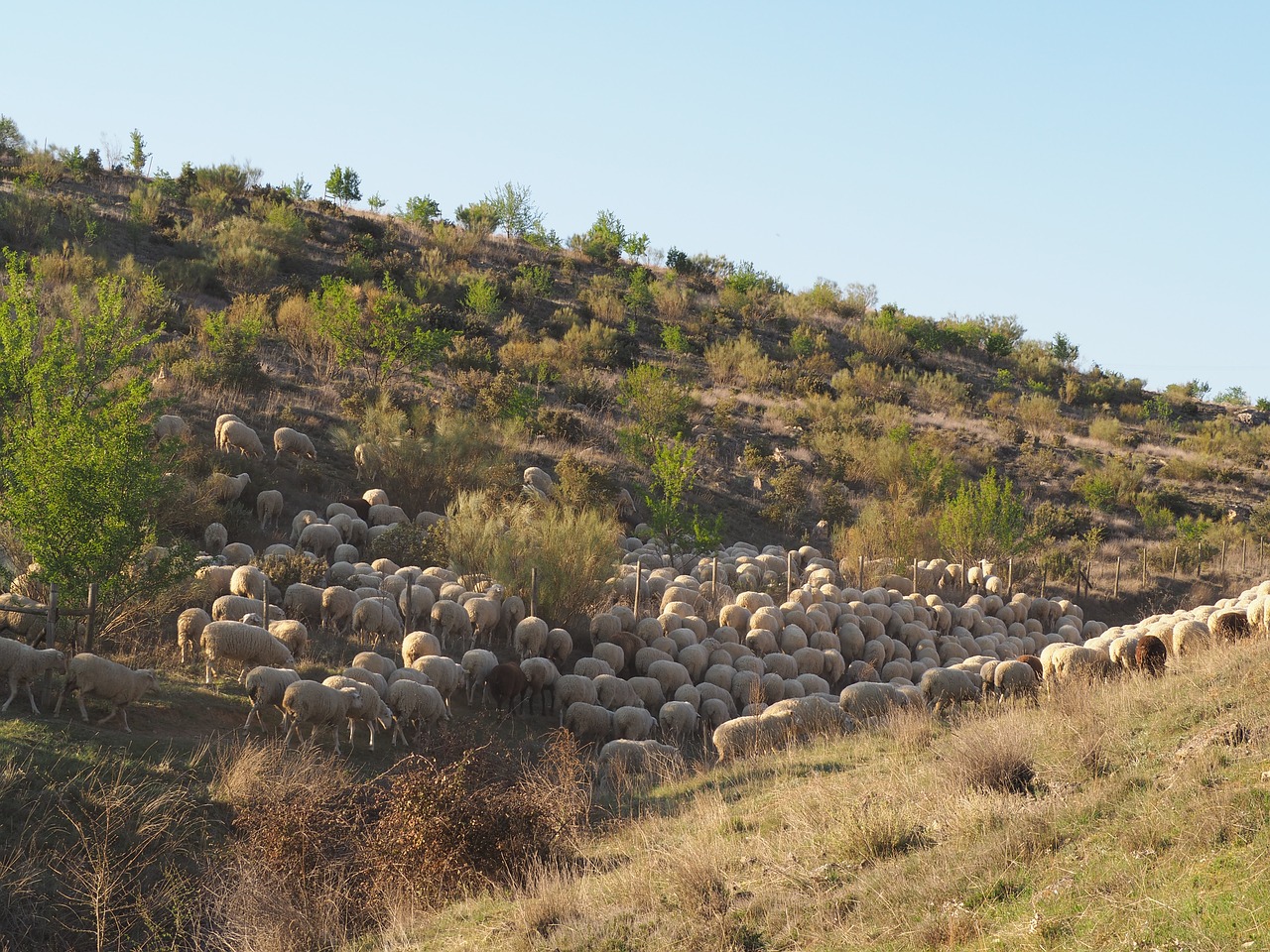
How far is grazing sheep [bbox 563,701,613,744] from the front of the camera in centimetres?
1664

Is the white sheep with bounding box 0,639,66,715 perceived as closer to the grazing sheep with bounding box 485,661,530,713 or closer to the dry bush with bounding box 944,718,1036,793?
the grazing sheep with bounding box 485,661,530,713

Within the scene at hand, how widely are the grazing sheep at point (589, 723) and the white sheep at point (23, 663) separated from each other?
22.9 feet

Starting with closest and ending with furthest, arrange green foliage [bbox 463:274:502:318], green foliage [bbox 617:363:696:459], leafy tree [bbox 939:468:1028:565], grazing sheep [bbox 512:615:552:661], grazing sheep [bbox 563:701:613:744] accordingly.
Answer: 1. grazing sheep [bbox 563:701:613:744]
2. grazing sheep [bbox 512:615:552:661]
3. leafy tree [bbox 939:468:1028:565]
4. green foliage [bbox 617:363:696:459]
5. green foliage [bbox 463:274:502:318]

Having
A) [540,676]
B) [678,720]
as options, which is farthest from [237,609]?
[678,720]

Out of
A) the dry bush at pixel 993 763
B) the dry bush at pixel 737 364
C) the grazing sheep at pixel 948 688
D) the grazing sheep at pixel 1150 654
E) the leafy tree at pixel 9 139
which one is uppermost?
the leafy tree at pixel 9 139

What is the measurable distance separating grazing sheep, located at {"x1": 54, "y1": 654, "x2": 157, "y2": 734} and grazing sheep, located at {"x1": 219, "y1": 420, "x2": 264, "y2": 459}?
49.8ft

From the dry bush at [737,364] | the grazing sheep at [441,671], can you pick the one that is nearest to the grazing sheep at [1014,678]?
the grazing sheep at [441,671]

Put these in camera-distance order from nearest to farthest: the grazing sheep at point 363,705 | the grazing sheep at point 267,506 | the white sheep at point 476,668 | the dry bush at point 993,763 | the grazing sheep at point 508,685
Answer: the dry bush at point 993,763
the grazing sheep at point 363,705
the grazing sheep at point 508,685
the white sheep at point 476,668
the grazing sheep at point 267,506

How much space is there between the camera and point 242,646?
51.3 feet

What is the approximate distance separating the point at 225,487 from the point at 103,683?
501 inches

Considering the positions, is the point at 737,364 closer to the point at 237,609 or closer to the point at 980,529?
the point at 980,529

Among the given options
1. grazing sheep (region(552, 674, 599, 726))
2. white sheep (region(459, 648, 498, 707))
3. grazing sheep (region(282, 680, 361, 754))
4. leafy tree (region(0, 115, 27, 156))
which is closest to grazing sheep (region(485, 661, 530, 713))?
white sheep (region(459, 648, 498, 707))

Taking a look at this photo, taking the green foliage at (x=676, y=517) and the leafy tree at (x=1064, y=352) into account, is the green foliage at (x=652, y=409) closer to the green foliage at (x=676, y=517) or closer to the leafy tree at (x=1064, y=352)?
the green foliage at (x=676, y=517)

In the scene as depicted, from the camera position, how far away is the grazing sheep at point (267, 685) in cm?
1408
